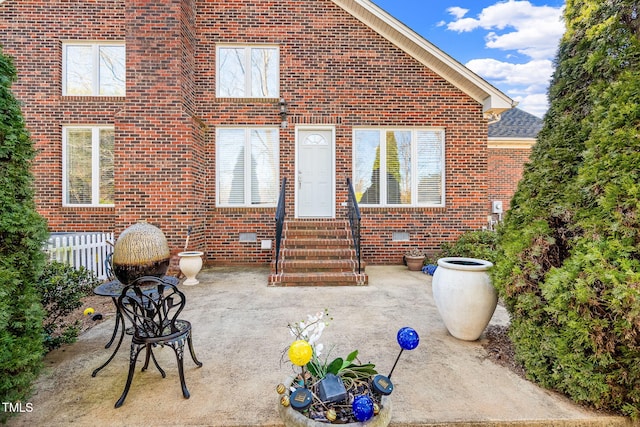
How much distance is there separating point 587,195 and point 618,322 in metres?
0.95

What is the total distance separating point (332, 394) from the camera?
1.62 metres

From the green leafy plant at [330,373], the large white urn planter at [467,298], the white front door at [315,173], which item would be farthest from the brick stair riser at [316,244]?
the green leafy plant at [330,373]

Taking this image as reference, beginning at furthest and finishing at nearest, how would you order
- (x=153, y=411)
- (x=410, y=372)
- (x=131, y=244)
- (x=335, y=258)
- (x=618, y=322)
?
(x=335, y=258)
(x=131, y=244)
(x=410, y=372)
(x=153, y=411)
(x=618, y=322)

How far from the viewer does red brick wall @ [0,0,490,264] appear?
6.30 meters

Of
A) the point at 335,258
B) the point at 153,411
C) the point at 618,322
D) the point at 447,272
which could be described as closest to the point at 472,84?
the point at 335,258

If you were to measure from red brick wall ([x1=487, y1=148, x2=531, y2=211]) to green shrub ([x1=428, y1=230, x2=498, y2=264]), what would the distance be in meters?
4.32

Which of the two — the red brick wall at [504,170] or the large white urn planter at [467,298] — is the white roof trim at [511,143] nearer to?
the red brick wall at [504,170]

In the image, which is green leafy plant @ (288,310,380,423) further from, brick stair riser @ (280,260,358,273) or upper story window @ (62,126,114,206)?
upper story window @ (62,126,114,206)

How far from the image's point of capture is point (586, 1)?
8.53ft

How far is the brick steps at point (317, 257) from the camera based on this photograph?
528 cm

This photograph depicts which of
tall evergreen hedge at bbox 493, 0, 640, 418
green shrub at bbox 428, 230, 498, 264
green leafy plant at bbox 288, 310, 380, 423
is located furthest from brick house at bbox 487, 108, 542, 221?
green leafy plant at bbox 288, 310, 380, 423

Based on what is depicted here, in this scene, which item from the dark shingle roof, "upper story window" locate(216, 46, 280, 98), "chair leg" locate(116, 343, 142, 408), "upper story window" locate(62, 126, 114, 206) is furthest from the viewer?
the dark shingle roof

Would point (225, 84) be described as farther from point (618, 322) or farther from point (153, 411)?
point (618, 322)

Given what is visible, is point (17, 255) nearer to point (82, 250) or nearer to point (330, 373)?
point (330, 373)
